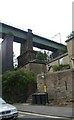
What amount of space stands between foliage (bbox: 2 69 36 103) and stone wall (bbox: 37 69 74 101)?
400 cm

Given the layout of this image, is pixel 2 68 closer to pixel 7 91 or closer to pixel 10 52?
pixel 10 52

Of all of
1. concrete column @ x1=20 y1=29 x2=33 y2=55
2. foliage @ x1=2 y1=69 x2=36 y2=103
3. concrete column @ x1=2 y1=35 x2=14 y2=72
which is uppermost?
concrete column @ x1=20 y1=29 x2=33 y2=55

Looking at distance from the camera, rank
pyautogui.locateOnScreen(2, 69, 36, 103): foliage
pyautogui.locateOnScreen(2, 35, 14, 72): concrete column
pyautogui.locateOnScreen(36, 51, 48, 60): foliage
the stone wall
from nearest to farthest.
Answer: the stone wall
pyautogui.locateOnScreen(2, 69, 36, 103): foliage
pyautogui.locateOnScreen(2, 35, 14, 72): concrete column
pyautogui.locateOnScreen(36, 51, 48, 60): foliage

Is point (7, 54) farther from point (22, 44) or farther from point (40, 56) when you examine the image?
point (40, 56)

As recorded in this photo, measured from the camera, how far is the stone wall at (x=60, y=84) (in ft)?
85.2

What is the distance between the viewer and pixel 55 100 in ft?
90.9

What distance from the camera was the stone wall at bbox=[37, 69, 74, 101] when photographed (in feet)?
85.2

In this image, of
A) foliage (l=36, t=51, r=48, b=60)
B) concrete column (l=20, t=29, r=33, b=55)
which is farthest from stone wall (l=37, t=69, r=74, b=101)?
foliage (l=36, t=51, r=48, b=60)

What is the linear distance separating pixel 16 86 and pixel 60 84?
812cm

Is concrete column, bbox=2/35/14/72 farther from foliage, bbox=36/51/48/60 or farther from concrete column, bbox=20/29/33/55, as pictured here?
foliage, bbox=36/51/48/60

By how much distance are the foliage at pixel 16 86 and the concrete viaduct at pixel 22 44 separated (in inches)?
672

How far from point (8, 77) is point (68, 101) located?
10885 millimetres

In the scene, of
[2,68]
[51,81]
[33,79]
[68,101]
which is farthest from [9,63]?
[68,101]

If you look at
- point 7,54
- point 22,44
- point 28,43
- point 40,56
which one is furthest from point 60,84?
point 40,56
